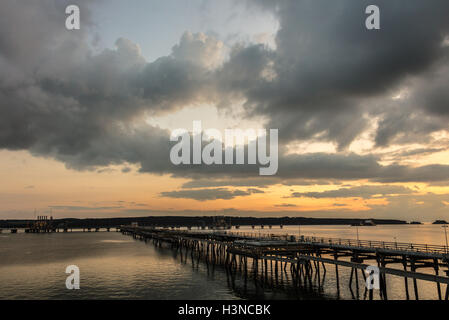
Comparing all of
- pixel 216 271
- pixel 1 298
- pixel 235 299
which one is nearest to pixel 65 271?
pixel 1 298

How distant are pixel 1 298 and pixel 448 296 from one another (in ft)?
165

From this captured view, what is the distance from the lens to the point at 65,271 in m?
59.9

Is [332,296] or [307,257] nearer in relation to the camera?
[332,296]
